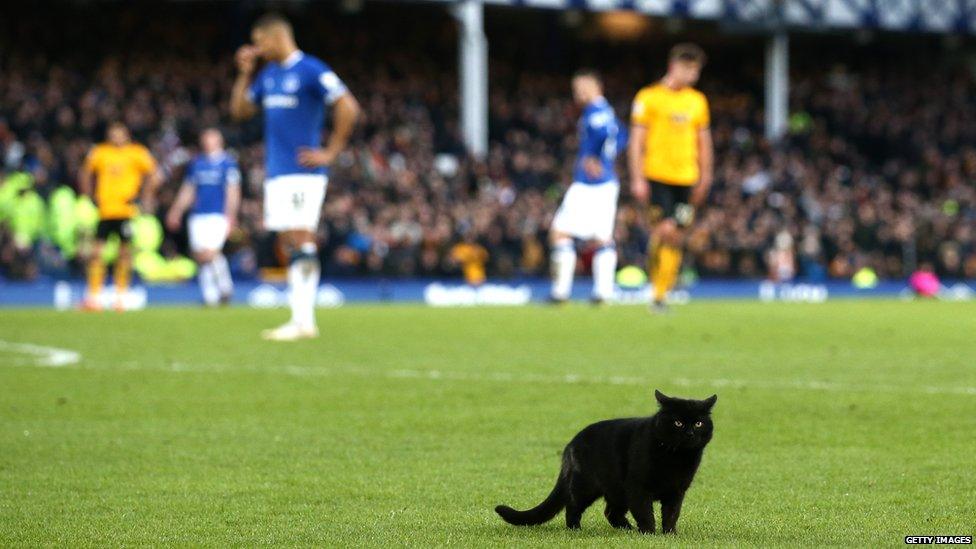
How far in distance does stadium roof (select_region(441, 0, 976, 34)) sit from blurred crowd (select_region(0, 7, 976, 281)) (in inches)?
86.2

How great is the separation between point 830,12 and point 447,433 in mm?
35956

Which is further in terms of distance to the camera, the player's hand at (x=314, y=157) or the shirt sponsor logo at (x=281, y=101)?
the shirt sponsor logo at (x=281, y=101)

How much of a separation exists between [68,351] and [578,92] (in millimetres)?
6654

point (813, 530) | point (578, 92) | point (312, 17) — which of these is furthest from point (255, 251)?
point (813, 530)

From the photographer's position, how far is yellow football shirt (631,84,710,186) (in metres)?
15.5

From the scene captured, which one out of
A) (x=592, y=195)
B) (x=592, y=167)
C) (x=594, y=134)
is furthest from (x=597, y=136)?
(x=592, y=195)

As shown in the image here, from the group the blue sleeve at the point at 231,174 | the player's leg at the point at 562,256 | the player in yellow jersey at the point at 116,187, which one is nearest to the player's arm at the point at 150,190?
the player in yellow jersey at the point at 116,187

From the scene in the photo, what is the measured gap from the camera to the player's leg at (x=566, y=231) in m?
16.2

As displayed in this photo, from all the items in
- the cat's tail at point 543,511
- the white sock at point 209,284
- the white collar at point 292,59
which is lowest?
the white sock at point 209,284

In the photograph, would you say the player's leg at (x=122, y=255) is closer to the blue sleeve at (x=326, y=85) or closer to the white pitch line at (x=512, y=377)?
the blue sleeve at (x=326, y=85)

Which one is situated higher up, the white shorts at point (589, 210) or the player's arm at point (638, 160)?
the player's arm at point (638, 160)

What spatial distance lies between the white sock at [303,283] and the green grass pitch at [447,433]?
0.43m

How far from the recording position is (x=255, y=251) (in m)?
24.7

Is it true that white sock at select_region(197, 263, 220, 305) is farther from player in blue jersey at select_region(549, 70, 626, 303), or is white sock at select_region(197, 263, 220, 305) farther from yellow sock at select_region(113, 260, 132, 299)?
player in blue jersey at select_region(549, 70, 626, 303)
